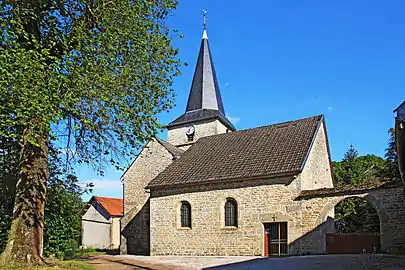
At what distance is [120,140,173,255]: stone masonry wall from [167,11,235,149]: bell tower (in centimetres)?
577

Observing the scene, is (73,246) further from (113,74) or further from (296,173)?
(296,173)

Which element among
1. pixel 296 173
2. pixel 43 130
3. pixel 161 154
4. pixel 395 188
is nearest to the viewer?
pixel 43 130

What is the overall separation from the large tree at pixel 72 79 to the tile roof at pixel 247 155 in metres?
8.50

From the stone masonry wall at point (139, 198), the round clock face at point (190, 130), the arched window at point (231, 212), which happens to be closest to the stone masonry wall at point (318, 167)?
the arched window at point (231, 212)

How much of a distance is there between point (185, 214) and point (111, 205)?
21662 millimetres

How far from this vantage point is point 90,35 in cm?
1197

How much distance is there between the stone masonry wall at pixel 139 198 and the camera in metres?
26.9

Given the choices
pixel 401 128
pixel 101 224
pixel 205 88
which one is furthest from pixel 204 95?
pixel 401 128

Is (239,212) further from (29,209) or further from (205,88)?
(205,88)

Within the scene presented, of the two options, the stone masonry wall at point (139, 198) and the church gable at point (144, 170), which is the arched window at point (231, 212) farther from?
the church gable at point (144, 170)

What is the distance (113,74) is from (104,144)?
2.50m

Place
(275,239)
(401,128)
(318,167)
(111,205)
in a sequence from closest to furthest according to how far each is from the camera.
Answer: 1. (401,128)
2. (275,239)
3. (318,167)
4. (111,205)

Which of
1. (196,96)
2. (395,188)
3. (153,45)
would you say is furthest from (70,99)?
(196,96)

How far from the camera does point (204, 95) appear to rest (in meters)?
35.6
